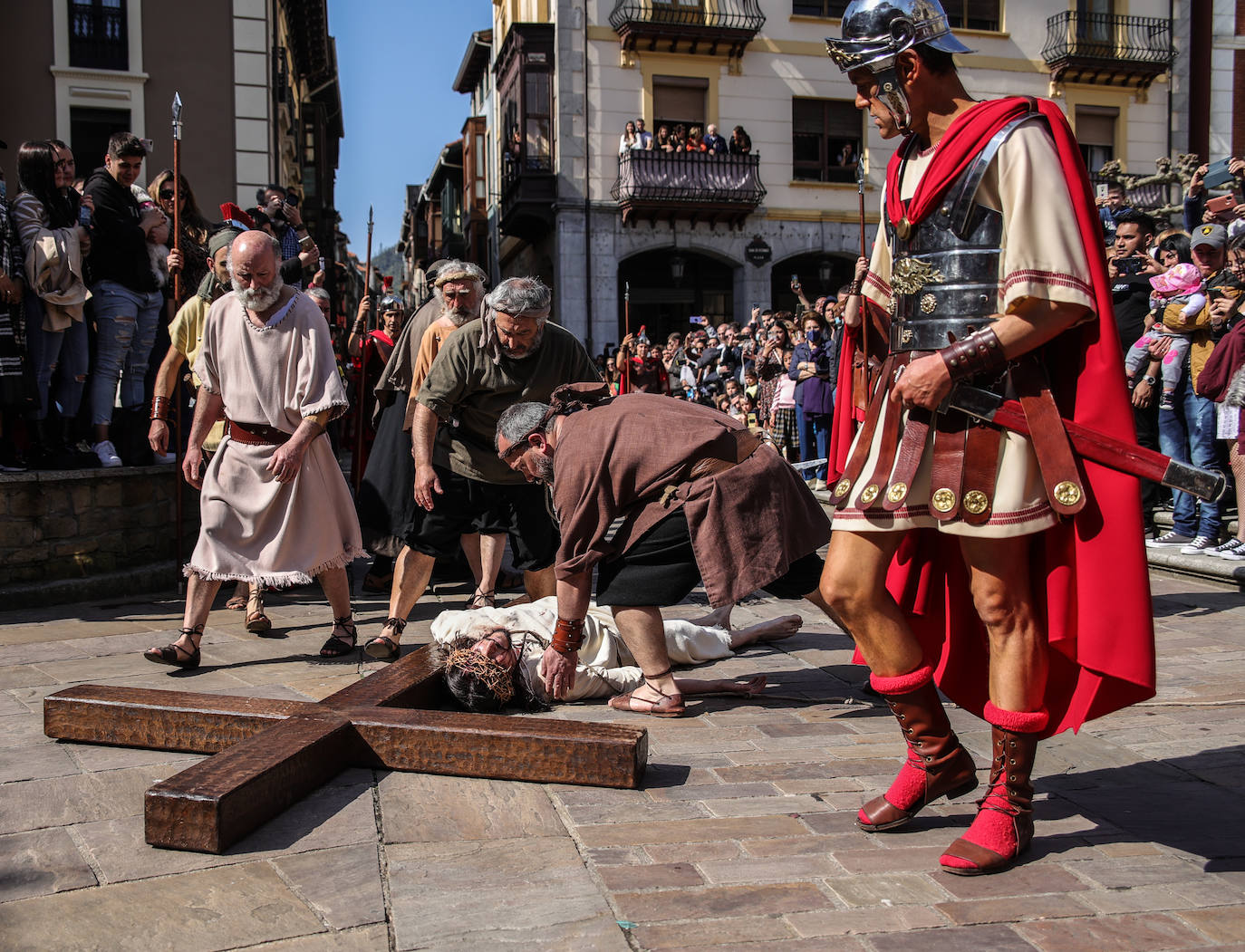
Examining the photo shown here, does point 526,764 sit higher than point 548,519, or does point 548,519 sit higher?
point 548,519

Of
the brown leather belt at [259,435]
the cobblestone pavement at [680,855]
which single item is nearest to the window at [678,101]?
the brown leather belt at [259,435]

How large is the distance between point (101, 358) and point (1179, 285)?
7.03 m

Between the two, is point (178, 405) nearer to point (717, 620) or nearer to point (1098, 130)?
point (717, 620)

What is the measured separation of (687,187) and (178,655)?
22097 millimetres

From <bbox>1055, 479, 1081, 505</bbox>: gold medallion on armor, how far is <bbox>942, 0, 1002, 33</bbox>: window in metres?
27.2

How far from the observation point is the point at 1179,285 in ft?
26.3

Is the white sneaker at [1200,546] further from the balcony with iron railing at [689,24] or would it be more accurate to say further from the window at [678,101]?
the window at [678,101]

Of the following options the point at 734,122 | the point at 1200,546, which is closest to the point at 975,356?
the point at 1200,546

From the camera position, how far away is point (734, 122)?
1075 inches

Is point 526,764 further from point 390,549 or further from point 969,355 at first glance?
point 390,549

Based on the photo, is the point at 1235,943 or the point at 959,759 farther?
the point at 959,759

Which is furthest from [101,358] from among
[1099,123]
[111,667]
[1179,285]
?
[1099,123]

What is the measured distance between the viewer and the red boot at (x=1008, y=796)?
9.71 feet

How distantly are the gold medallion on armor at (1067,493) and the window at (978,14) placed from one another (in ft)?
89.2
